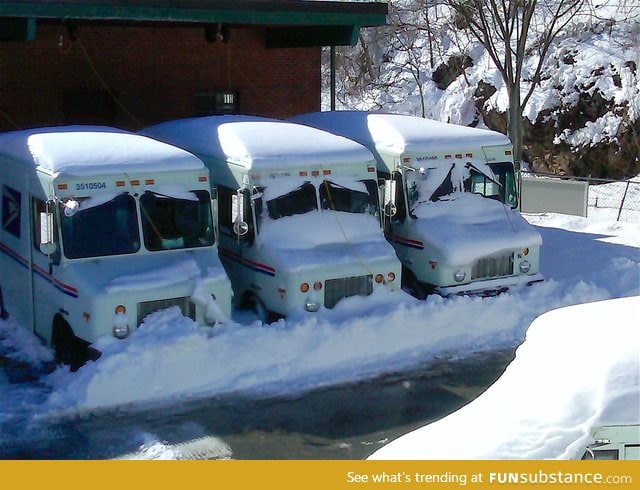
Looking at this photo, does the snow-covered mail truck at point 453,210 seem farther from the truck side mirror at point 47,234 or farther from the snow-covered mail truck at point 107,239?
the truck side mirror at point 47,234

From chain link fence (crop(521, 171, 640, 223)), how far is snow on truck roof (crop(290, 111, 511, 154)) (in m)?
8.21

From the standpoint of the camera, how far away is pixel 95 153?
13.3 metres

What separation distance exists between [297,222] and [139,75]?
825 centimetres

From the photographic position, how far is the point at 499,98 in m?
39.6

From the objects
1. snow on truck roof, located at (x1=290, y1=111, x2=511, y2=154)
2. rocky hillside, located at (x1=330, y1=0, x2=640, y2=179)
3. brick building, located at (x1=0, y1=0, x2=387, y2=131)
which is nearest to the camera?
snow on truck roof, located at (x1=290, y1=111, x2=511, y2=154)

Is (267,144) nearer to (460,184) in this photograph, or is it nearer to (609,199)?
(460,184)

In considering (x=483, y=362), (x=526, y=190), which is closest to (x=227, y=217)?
(x=483, y=362)

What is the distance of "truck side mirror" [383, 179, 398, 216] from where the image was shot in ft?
50.2

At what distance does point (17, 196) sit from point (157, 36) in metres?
8.27

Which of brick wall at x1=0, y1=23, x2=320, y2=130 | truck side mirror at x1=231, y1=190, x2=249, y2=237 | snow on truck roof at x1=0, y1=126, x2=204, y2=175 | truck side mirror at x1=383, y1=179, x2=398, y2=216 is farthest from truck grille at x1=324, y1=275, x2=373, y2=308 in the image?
brick wall at x1=0, y1=23, x2=320, y2=130

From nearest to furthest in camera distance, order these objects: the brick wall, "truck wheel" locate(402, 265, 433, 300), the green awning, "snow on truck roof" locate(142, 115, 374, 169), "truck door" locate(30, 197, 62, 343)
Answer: "truck door" locate(30, 197, 62, 343), "snow on truck roof" locate(142, 115, 374, 169), "truck wheel" locate(402, 265, 433, 300), the green awning, the brick wall

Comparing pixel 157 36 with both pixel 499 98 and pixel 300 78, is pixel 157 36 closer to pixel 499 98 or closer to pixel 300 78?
pixel 300 78

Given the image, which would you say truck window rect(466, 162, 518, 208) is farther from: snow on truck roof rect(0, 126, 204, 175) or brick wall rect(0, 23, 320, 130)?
brick wall rect(0, 23, 320, 130)

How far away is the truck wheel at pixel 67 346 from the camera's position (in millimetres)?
12541
